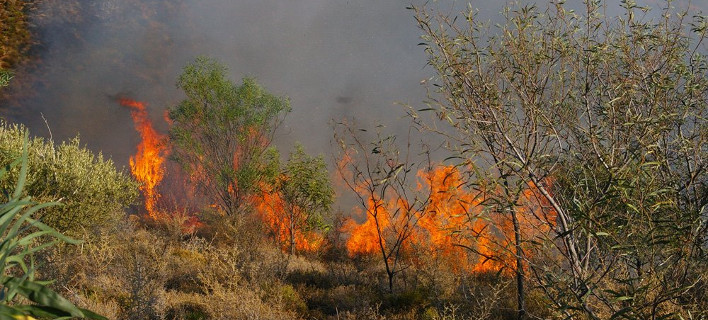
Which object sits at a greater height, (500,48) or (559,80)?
(500,48)

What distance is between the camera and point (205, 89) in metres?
26.3

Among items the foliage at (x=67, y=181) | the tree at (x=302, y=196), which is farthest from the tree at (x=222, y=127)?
the foliage at (x=67, y=181)

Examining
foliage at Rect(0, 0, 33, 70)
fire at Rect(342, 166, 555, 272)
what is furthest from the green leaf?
foliage at Rect(0, 0, 33, 70)

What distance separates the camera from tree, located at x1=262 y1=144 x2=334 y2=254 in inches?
828

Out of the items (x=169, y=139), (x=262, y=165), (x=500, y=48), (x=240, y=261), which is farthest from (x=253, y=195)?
(x=500, y=48)

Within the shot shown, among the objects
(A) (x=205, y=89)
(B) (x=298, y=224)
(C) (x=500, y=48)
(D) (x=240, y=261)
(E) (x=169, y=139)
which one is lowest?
(D) (x=240, y=261)

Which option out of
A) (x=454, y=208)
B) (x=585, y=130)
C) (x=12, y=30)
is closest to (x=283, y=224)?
(x=454, y=208)

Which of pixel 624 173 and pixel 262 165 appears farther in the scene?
pixel 262 165

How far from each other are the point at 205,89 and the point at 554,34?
73.8 ft

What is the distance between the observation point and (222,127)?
26516 millimetres

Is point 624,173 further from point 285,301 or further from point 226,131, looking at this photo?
point 226,131

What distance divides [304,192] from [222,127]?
25.5ft

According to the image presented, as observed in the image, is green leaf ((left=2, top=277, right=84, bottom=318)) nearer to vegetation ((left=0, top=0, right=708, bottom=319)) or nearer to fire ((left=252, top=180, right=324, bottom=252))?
vegetation ((left=0, top=0, right=708, bottom=319))

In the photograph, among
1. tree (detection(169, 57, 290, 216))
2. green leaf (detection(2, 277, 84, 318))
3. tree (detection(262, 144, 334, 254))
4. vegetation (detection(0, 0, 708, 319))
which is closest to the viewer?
green leaf (detection(2, 277, 84, 318))
